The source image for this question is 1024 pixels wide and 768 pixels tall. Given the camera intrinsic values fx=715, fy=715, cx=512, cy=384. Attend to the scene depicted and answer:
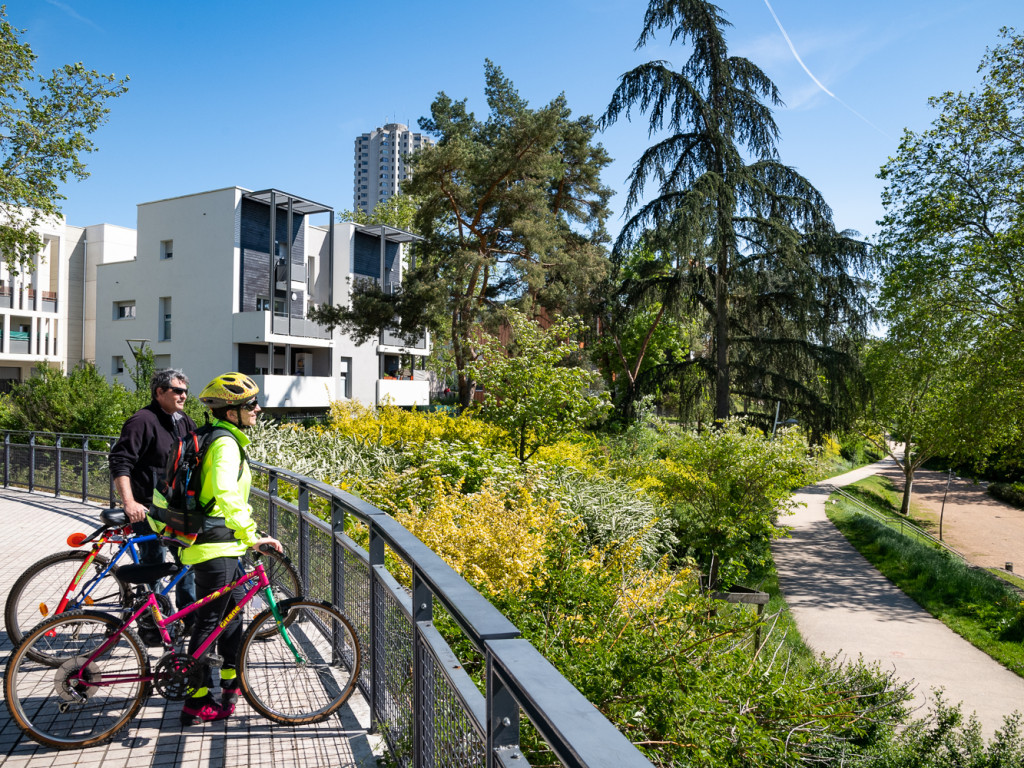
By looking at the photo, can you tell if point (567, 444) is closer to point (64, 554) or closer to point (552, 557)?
point (552, 557)

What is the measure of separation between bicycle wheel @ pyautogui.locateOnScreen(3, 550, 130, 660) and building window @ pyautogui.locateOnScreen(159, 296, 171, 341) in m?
34.3

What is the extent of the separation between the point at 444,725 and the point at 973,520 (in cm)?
4528

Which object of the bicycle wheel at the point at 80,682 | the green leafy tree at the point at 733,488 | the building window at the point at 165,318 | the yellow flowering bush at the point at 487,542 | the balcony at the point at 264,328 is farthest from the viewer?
the building window at the point at 165,318

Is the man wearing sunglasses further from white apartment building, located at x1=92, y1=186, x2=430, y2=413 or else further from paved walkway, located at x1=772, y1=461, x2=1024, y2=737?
white apartment building, located at x1=92, y1=186, x2=430, y2=413

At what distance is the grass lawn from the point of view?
13.9 metres

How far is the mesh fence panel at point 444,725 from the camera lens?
7.54ft

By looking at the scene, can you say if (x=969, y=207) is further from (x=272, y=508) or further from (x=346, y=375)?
(x=346, y=375)

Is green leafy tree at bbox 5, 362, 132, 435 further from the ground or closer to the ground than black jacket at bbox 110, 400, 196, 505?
closer to the ground

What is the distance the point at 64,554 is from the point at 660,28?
82.0 ft

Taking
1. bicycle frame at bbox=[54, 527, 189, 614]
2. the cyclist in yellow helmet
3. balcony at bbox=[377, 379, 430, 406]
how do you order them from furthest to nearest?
balcony at bbox=[377, 379, 430, 406], bicycle frame at bbox=[54, 527, 189, 614], the cyclist in yellow helmet

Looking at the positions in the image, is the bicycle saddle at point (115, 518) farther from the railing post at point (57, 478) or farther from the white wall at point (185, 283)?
the white wall at point (185, 283)

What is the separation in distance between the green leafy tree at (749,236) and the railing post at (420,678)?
21382mm

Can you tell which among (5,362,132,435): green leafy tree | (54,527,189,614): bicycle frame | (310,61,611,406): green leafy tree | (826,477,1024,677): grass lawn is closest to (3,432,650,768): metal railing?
(54,527,189,614): bicycle frame

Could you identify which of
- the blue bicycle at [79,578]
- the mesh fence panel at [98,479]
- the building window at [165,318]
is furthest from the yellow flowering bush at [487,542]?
the building window at [165,318]
